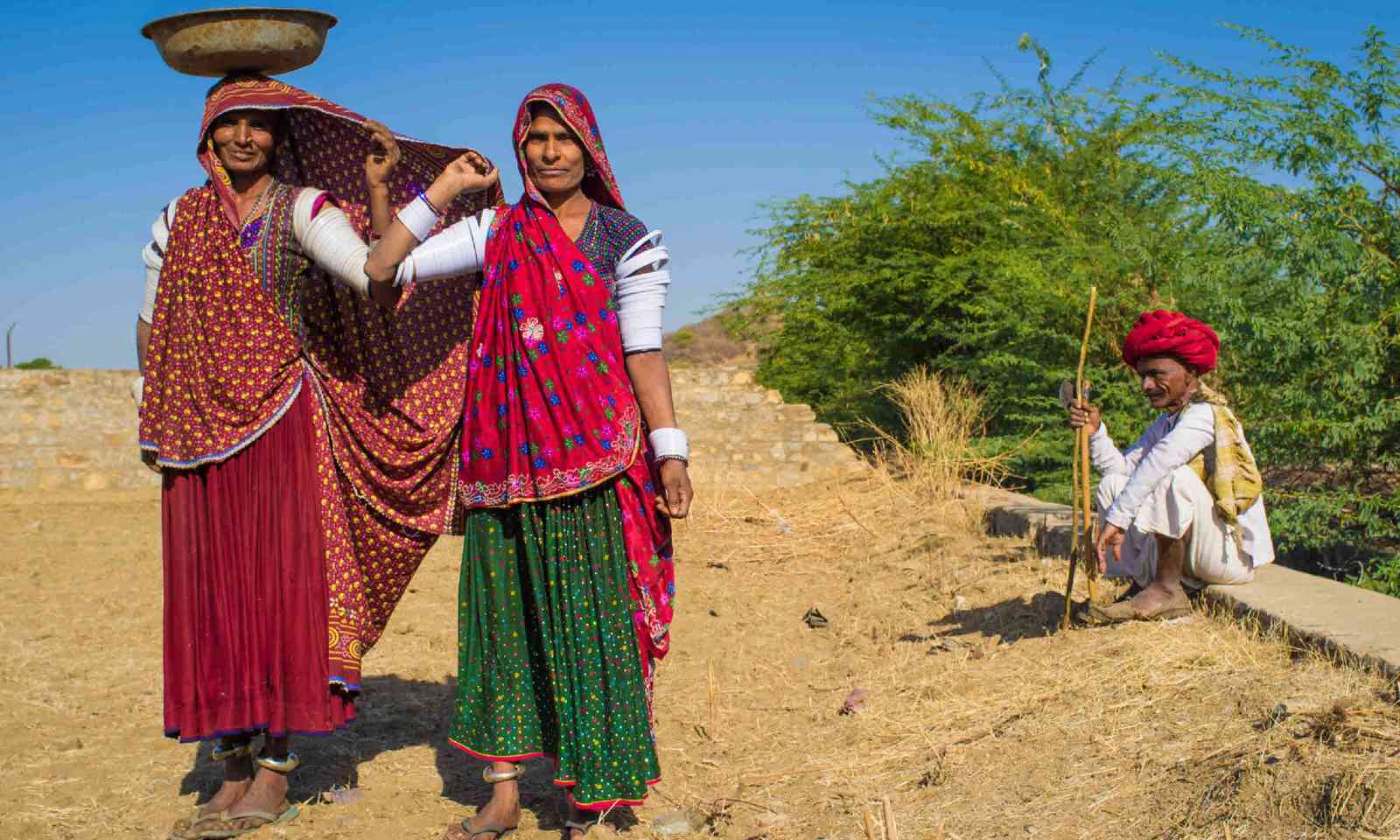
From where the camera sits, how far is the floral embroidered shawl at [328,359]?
352cm

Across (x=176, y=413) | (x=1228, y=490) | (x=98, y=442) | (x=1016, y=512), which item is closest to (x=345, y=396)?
(x=176, y=413)

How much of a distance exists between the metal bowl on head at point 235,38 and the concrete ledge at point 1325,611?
373 centimetres

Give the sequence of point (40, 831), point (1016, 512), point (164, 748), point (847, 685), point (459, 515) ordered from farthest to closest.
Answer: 1. point (1016, 512)
2. point (847, 685)
3. point (164, 748)
4. point (459, 515)
5. point (40, 831)

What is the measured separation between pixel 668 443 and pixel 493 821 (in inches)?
47.5

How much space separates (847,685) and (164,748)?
2.66 meters

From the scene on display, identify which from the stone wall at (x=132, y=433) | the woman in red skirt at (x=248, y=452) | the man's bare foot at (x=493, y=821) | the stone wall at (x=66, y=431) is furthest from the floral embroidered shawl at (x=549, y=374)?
the stone wall at (x=66, y=431)

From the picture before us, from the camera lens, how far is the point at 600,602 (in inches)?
135

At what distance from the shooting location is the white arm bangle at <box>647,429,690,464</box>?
3439mm

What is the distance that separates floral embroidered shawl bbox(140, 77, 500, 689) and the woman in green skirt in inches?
16.2

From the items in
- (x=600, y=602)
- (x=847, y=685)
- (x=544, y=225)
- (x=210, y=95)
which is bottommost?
(x=847, y=685)

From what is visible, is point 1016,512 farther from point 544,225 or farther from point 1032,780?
point 544,225

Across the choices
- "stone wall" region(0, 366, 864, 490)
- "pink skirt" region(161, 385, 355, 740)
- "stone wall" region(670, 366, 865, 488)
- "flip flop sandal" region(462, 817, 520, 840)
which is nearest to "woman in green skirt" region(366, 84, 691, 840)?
"flip flop sandal" region(462, 817, 520, 840)

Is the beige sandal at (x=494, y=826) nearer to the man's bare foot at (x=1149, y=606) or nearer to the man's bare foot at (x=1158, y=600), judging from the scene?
the man's bare foot at (x=1149, y=606)

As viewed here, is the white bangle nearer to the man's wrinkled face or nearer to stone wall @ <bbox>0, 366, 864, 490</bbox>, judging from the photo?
the man's wrinkled face
